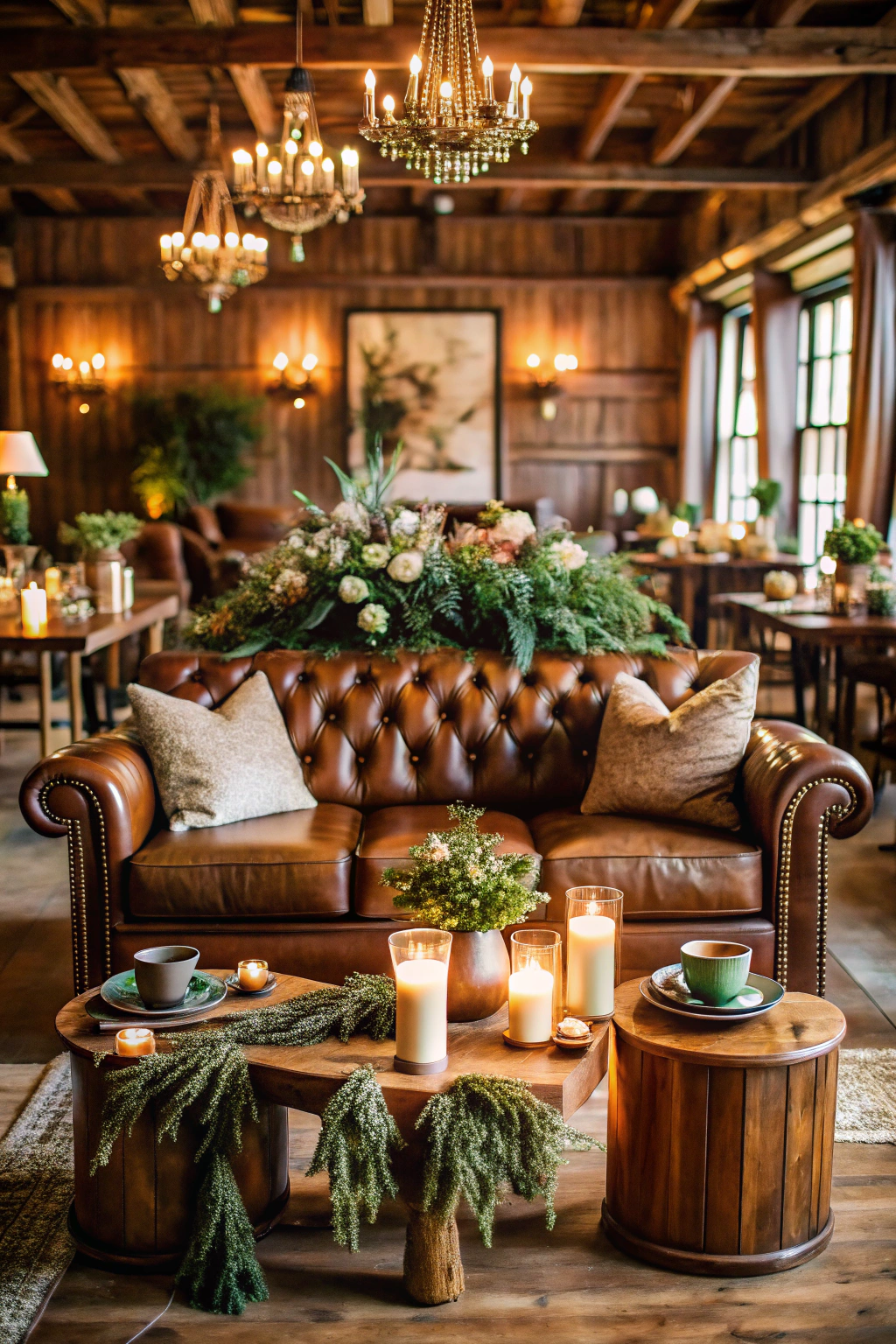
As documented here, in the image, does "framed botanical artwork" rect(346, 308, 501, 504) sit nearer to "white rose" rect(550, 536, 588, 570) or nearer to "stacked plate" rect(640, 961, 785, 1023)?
"white rose" rect(550, 536, 588, 570)

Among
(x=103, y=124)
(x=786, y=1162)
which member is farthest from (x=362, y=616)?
(x=103, y=124)

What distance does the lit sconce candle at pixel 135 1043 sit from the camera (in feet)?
7.07

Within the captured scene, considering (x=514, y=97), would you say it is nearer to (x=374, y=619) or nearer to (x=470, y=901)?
(x=374, y=619)

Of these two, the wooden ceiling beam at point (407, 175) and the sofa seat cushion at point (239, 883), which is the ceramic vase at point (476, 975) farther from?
the wooden ceiling beam at point (407, 175)

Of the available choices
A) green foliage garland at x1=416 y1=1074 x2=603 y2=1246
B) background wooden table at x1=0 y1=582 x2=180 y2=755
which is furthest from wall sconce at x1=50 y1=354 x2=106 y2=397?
green foliage garland at x1=416 y1=1074 x2=603 y2=1246

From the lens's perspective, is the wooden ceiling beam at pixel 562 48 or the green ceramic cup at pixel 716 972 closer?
the green ceramic cup at pixel 716 972

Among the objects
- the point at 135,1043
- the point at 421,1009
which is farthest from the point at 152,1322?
the point at 421,1009

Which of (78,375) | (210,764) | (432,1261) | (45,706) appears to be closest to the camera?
(432,1261)

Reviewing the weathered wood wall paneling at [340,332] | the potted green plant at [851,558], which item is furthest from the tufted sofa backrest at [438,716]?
the weathered wood wall paneling at [340,332]

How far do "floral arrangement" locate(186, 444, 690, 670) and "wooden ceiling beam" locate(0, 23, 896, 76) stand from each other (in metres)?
3.85

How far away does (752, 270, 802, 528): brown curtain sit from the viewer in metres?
9.15

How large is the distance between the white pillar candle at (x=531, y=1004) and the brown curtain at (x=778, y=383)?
7588mm

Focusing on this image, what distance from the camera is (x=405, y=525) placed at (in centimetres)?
389

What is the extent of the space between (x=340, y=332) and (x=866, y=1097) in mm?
9953
